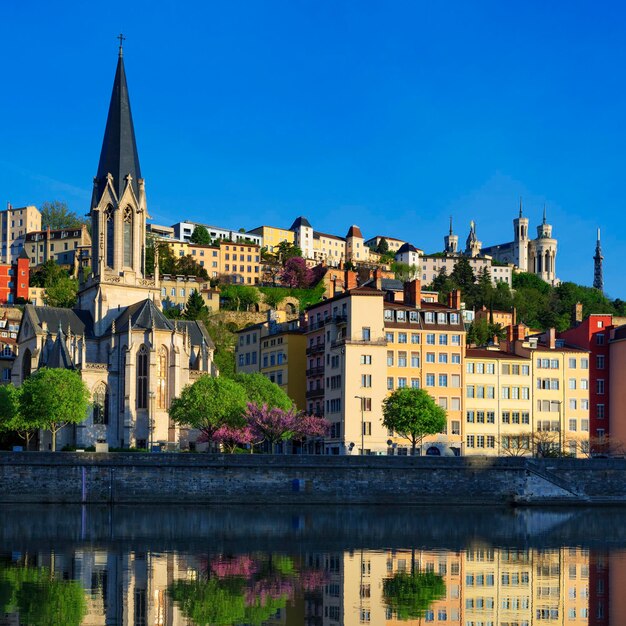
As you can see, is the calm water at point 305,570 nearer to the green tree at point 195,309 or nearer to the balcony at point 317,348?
the balcony at point 317,348

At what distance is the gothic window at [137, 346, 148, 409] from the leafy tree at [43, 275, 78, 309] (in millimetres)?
67451

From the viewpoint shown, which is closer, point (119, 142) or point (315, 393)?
point (315, 393)

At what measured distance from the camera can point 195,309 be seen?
171375mm

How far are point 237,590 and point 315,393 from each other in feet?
237

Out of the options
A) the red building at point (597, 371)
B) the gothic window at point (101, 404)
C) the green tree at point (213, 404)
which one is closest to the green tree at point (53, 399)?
the green tree at point (213, 404)

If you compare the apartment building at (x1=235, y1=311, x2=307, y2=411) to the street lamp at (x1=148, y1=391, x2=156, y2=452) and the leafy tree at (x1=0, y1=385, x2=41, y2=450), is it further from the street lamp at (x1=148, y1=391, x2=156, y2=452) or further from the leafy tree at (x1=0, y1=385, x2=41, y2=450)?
the leafy tree at (x1=0, y1=385, x2=41, y2=450)

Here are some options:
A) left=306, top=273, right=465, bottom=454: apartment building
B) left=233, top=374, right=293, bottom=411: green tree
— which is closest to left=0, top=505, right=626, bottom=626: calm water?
left=233, top=374, right=293, bottom=411: green tree

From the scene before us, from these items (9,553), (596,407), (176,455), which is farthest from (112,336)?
(9,553)

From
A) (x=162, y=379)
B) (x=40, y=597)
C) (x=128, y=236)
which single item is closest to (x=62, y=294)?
(x=128, y=236)

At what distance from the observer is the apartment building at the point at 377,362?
105m

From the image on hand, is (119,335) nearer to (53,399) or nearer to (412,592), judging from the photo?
(53,399)

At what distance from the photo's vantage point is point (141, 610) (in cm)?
3728

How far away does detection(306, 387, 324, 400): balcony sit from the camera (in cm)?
11162

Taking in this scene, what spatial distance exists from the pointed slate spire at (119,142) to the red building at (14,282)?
70794 millimetres
